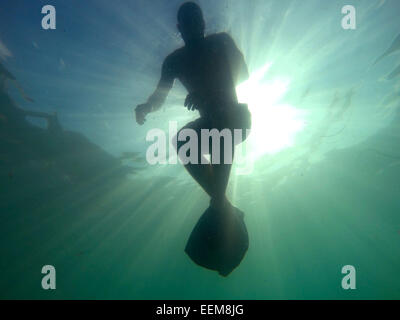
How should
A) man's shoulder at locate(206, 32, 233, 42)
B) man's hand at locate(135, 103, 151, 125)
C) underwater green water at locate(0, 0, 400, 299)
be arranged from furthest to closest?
1. underwater green water at locate(0, 0, 400, 299)
2. man's hand at locate(135, 103, 151, 125)
3. man's shoulder at locate(206, 32, 233, 42)

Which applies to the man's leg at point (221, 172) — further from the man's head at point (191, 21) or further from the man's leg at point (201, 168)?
the man's head at point (191, 21)

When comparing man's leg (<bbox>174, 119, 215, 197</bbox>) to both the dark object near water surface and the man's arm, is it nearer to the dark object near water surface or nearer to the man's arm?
the dark object near water surface

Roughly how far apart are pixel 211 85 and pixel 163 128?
9.19m

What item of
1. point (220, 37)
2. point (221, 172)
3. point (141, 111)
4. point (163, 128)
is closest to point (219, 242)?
point (221, 172)

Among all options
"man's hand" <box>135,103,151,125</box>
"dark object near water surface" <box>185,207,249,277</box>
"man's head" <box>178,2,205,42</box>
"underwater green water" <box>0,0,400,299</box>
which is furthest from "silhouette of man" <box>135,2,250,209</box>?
"underwater green water" <box>0,0,400,299</box>

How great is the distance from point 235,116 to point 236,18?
586 centimetres

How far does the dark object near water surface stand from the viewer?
340cm

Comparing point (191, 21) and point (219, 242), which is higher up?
point (191, 21)

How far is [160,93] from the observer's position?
4.04 m

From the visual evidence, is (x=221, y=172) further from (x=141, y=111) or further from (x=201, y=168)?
(x=141, y=111)

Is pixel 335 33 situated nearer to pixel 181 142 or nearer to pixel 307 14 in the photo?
pixel 307 14

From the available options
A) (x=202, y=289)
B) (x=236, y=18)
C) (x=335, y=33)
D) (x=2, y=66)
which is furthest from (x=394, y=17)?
(x=202, y=289)

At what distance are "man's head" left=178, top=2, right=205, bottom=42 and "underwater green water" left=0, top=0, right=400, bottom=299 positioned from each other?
A: 4193 mm

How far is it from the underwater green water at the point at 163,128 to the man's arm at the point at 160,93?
4.02 meters
